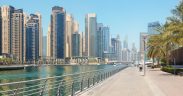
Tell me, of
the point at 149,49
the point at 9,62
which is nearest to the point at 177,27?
the point at 149,49

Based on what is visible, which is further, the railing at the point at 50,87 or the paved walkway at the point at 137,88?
the paved walkway at the point at 137,88

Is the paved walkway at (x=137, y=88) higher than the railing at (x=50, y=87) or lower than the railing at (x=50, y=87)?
lower

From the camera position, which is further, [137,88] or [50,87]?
[137,88]

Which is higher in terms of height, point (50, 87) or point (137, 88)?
point (50, 87)

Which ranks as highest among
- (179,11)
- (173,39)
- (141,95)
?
(179,11)

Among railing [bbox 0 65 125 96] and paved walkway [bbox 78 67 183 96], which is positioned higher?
railing [bbox 0 65 125 96]

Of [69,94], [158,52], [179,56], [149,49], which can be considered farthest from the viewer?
[149,49]

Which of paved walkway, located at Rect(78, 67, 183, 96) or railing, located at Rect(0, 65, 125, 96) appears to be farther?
paved walkway, located at Rect(78, 67, 183, 96)

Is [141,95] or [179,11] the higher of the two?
[179,11]

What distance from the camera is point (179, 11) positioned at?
181 ft

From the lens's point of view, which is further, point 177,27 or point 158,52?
point 158,52

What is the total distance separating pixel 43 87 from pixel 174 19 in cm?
4171

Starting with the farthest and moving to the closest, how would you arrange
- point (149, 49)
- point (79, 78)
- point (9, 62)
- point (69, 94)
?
point (9, 62), point (149, 49), point (79, 78), point (69, 94)

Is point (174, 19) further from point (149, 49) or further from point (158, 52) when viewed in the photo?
point (149, 49)
